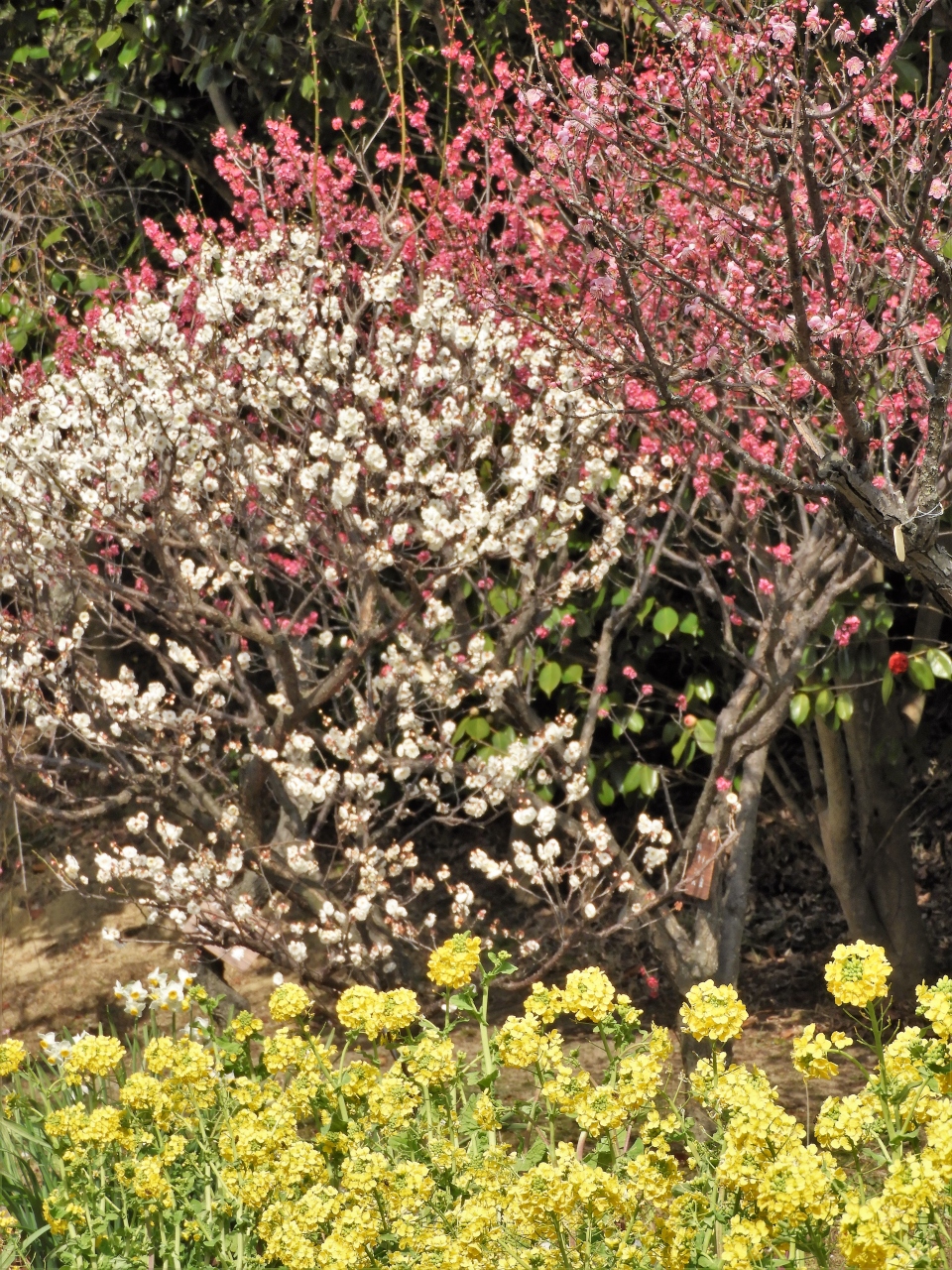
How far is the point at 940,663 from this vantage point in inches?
193

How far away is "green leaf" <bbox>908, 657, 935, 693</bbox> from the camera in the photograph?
4922 millimetres

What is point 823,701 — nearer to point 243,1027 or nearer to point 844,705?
point 844,705

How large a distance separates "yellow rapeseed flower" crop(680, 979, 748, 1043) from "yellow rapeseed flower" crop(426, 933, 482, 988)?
52 centimetres

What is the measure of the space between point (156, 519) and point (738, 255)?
5.93 ft

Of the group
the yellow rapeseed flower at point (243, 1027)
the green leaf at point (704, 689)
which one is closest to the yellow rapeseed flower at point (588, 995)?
the yellow rapeseed flower at point (243, 1027)

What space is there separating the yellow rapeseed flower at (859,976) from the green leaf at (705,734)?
2.65 meters

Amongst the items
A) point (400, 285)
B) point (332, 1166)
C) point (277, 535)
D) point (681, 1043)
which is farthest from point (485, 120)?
point (332, 1166)

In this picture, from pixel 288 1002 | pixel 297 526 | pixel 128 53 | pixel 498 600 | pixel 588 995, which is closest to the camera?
pixel 588 995

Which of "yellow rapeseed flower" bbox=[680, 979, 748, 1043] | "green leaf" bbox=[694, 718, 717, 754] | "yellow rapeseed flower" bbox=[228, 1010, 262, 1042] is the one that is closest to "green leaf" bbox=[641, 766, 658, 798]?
"green leaf" bbox=[694, 718, 717, 754]

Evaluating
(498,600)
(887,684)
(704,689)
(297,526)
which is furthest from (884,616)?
(297,526)

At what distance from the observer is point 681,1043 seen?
4.42m

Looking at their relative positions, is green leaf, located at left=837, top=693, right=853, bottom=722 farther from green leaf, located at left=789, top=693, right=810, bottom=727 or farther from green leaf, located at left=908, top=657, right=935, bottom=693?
green leaf, located at left=908, top=657, right=935, bottom=693

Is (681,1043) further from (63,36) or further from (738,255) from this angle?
(63,36)

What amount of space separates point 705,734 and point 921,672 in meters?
0.79
